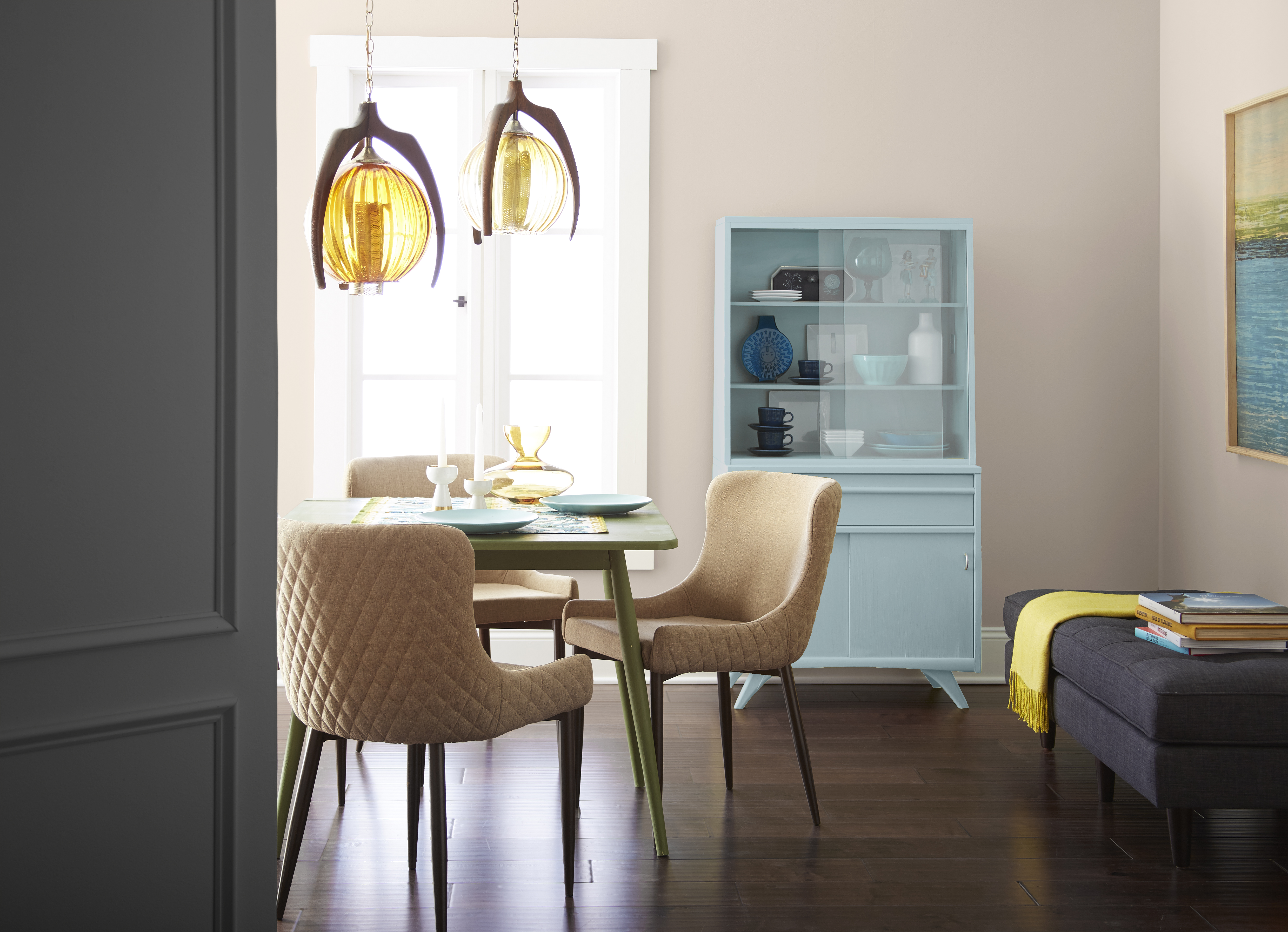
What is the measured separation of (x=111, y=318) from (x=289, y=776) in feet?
4.71

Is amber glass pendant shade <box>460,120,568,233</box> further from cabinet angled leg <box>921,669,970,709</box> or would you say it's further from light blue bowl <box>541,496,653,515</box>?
cabinet angled leg <box>921,669,970,709</box>

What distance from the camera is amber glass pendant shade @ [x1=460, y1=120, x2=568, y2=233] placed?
9.18 feet

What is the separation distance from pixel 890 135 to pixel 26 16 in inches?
134

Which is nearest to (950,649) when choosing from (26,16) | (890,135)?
(890,135)

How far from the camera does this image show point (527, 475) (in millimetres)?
3211

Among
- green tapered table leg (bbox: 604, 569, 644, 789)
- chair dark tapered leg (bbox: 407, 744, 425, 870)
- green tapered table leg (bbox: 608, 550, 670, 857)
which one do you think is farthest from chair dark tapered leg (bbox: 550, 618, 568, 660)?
chair dark tapered leg (bbox: 407, 744, 425, 870)

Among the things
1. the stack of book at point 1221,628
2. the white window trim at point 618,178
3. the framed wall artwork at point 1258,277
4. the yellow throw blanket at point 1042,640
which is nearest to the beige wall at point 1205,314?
the framed wall artwork at point 1258,277

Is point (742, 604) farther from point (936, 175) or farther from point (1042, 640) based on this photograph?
point (936, 175)

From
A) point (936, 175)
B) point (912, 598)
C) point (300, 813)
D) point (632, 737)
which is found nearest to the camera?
point (300, 813)

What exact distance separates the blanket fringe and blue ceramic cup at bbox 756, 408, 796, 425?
125cm

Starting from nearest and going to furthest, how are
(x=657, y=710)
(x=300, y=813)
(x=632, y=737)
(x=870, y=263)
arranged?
(x=300, y=813)
(x=657, y=710)
(x=632, y=737)
(x=870, y=263)

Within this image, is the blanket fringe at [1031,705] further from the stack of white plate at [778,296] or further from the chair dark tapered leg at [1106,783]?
the stack of white plate at [778,296]

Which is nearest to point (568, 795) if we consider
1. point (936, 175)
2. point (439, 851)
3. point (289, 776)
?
point (439, 851)

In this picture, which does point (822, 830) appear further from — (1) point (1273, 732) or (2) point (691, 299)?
(2) point (691, 299)
